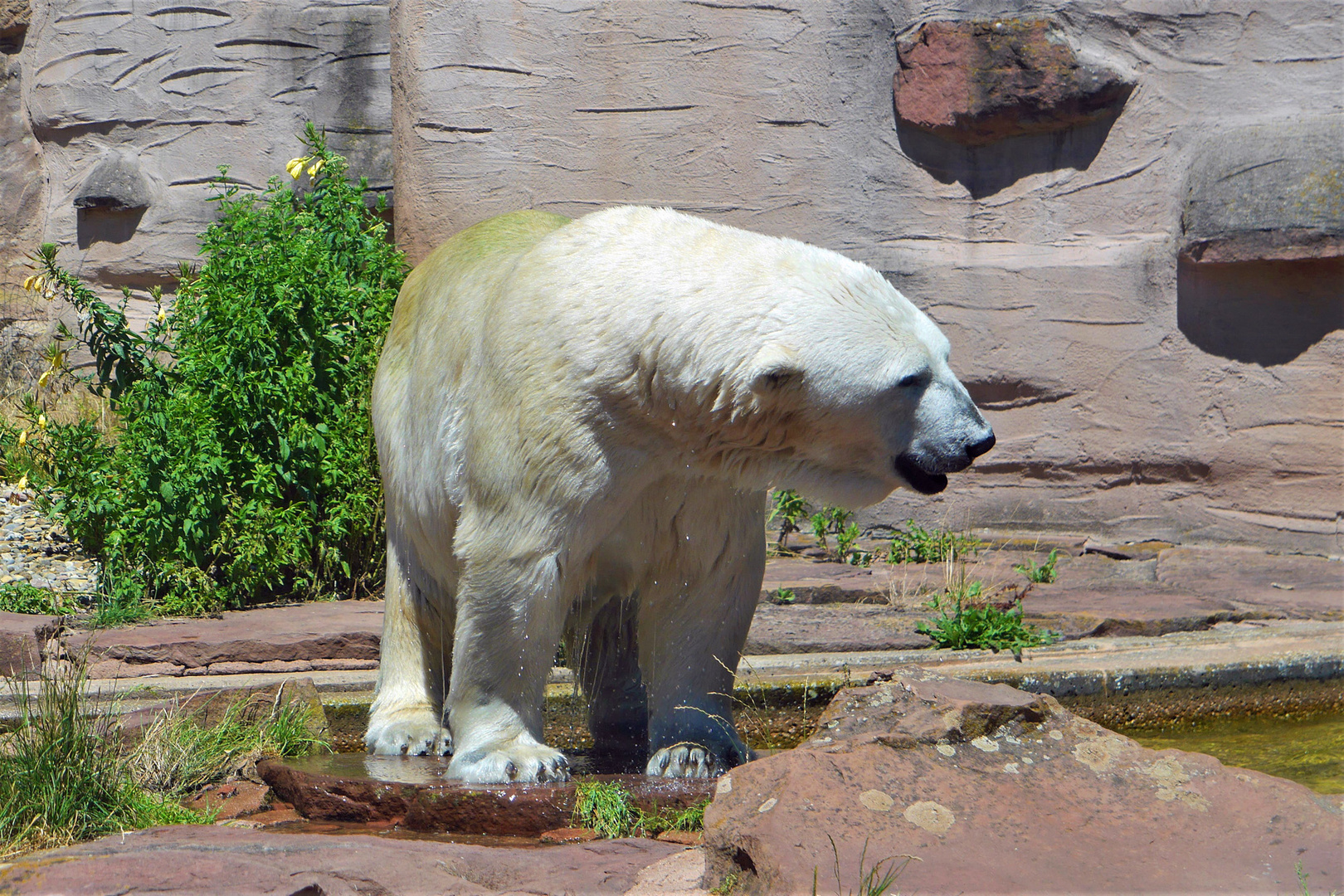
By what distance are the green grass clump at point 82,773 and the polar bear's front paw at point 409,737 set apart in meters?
0.40

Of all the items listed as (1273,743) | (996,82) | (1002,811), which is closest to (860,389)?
(1002,811)

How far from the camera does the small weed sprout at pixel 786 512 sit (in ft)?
21.5

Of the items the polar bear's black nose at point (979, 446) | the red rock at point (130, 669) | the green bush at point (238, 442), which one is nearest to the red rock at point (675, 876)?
the polar bear's black nose at point (979, 446)

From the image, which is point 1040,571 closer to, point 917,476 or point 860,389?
point 917,476

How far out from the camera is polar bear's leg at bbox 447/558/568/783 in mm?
Result: 2734

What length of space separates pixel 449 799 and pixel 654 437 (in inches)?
34.4

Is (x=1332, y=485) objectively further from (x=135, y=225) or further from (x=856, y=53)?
(x=135, y=225)

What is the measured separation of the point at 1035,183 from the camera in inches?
263

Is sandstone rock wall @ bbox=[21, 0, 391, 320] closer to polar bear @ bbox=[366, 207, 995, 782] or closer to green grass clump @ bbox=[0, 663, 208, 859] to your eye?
polar bear @ bbox=[366, 207, 995, 782]

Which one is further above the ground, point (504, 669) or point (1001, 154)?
point (1001, 154)

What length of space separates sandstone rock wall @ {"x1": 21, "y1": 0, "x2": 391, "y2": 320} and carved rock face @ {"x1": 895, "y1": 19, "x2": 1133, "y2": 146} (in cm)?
322

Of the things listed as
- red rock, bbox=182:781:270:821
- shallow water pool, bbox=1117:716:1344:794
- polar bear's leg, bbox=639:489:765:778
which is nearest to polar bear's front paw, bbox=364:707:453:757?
red rock, bbox=182:781:270:821

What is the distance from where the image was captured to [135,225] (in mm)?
8102

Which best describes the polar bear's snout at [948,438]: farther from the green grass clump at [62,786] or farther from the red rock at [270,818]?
the green grass clump at [62,786]
